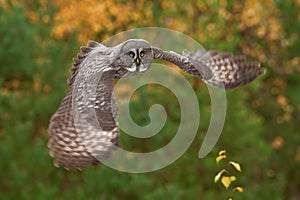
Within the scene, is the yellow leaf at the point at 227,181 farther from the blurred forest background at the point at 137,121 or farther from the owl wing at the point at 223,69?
the blurred forest background at the point at 137,121

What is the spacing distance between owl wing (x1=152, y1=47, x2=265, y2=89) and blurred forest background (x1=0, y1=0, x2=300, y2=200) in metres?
4.17

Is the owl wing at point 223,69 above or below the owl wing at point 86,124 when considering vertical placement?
above

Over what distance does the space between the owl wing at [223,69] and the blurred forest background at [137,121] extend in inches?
164

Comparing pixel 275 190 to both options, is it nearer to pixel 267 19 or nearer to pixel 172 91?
pixel 172 91

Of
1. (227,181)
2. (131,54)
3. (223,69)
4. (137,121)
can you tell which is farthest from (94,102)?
(137,121)

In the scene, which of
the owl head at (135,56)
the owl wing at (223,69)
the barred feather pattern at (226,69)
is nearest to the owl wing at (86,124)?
the owl head at (135,56)

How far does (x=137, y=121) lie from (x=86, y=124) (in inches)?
246

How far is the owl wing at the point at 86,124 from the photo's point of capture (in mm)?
8359

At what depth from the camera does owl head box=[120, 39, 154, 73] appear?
7.96 m

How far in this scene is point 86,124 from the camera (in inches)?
339

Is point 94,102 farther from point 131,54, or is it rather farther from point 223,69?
point 223,69

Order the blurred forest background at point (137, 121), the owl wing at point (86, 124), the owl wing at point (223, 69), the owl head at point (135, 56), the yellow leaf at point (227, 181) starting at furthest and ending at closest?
the blurred forest background at point (137, 121), the owl wing at point (223, 69), the owl wing at point (86, 124), the owl head at point (135, 56), the yellow leaf at point (227, 181)

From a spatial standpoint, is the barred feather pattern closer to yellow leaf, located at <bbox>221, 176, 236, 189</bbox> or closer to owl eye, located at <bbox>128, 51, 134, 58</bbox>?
owl eye, located at <bbox>128, 51, 134, 58</bbox>

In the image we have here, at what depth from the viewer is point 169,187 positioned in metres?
13.7
